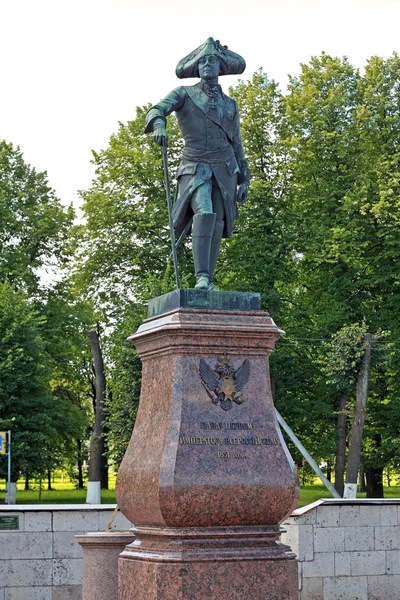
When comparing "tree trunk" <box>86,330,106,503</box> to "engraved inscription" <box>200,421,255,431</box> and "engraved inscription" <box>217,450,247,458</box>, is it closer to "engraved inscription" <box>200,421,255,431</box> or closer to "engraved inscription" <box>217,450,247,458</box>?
"engraved inscription" <box>200,421,255,431</box>

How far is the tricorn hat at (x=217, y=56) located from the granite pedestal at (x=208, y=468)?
2.18 metres

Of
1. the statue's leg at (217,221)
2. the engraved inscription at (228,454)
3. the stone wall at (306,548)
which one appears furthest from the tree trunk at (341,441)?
the engraved inscription at (228,454)

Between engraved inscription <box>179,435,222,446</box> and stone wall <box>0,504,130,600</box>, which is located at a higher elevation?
engraved inscription <box>179,435,222,446</box>

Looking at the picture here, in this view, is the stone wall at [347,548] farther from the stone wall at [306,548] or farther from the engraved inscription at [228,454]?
the engraved inscription at [228,454]

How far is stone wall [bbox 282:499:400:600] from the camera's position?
1498 centimetres

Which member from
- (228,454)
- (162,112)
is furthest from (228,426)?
(162,112)

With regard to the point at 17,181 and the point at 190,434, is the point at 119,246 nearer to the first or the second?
the point at 17,181

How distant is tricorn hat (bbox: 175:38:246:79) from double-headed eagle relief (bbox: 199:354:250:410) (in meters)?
2.73

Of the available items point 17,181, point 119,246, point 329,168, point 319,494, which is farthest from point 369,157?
point 17,181

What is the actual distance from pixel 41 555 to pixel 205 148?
6.39 m

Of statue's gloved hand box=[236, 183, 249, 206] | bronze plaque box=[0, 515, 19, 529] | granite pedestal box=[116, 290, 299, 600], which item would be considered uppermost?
statue's gloved hand box=[236, 183, 249, 206]

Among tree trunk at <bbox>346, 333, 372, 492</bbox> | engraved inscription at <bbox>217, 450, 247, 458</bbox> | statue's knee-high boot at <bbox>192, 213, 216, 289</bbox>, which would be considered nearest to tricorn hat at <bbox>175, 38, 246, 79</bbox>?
statue's knee-high boot at <bbox>192, 213, 216, 289</bbox>

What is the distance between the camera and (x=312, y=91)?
3656 centimetres

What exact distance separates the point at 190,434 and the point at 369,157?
2902 centimetres
